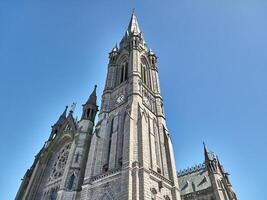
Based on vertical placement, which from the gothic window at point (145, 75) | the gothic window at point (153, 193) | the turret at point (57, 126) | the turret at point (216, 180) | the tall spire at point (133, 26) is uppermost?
the tall spire at point (133, 26)

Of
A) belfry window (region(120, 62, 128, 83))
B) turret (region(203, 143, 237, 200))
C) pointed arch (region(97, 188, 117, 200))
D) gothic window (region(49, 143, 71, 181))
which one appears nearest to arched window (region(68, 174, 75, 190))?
gothic window (region(49, 143, 71, 181))

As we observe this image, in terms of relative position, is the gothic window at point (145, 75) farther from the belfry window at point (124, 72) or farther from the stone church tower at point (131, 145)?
the belfry window at point (124, 72)

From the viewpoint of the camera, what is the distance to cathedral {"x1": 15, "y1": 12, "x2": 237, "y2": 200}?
1964cm

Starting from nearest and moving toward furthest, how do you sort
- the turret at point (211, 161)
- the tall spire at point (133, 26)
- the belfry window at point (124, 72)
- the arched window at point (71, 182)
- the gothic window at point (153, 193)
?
the gothic window at point (153, 193), the arched window at point (71, 182), the turret at point (211, 161), the belfry window at point (124, 72), the tall spire at point (133, 26)

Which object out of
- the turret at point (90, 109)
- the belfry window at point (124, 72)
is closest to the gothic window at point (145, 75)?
the belfry window at point (124, 72)

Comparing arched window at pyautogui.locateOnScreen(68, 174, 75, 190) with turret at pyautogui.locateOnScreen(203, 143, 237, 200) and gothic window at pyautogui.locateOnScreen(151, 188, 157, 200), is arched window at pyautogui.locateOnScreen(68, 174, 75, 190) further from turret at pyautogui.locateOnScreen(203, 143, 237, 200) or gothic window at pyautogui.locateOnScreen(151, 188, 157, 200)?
turret at pyautogui.locateOnScreen(203, 143, 237, 200)

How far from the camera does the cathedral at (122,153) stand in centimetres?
1964

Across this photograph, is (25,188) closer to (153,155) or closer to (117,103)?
(117,103)

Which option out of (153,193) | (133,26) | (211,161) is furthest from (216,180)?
(133,26)

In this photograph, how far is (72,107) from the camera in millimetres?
40625

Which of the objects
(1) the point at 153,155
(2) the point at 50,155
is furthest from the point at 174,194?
(2) the point at 50,155

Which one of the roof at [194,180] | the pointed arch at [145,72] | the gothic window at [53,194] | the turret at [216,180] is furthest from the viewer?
the roof at [194,180]

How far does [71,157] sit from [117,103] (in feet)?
27.8

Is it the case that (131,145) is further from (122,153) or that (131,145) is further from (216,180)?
(216,180)
